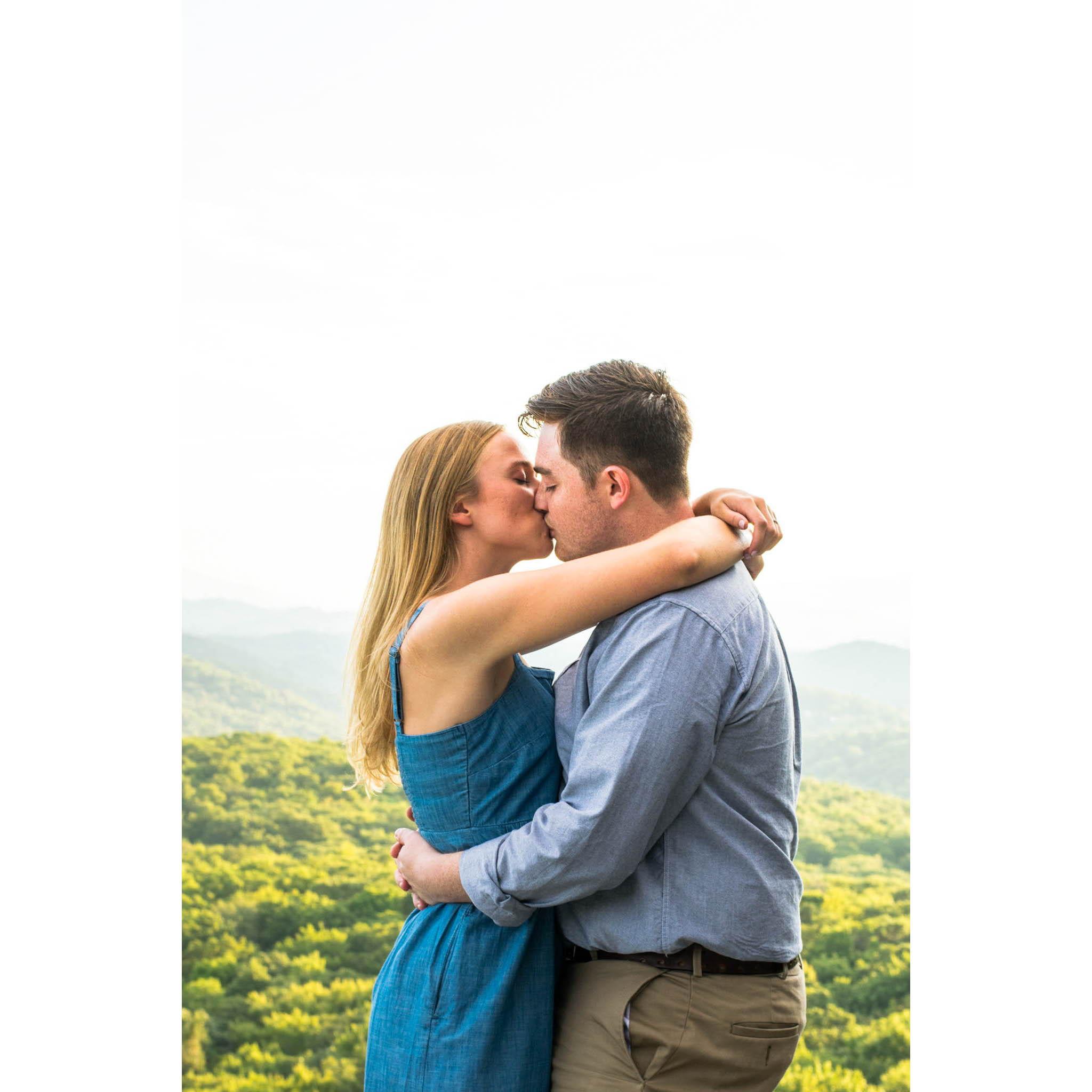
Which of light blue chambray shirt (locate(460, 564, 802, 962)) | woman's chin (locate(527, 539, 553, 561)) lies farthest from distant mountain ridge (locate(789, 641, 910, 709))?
light blue chambray shirt (locate(460, 564, 802, 962))

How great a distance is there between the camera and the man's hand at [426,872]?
5.21ft

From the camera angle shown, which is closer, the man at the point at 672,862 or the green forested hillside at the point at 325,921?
the man at the point at 672,862

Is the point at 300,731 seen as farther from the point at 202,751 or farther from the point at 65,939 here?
the point at 65,939

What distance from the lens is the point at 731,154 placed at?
543cm

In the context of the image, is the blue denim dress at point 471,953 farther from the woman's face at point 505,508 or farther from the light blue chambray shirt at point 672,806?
the woman's face at point 505,508

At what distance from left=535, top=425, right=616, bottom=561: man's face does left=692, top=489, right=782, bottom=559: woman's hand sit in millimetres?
186

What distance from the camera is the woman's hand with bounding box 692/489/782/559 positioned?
166 cm

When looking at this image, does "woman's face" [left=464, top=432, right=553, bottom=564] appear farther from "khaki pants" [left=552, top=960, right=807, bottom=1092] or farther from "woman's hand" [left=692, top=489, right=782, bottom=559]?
"khaki pants" [left=552, top=960, right=807, bottom=1092]

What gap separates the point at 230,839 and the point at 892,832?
133 inches

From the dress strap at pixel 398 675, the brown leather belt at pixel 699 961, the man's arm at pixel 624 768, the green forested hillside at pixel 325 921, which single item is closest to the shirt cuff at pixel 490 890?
the man's arm at pixel 624 768

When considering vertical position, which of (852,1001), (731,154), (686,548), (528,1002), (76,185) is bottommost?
(852,1001)

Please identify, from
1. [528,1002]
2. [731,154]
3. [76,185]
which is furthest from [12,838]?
[731,154]

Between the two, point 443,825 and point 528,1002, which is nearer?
point 528,1002

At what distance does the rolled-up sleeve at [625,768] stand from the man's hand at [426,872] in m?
0.09
